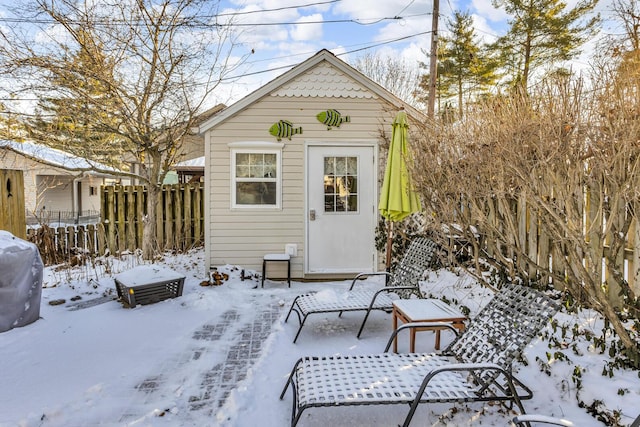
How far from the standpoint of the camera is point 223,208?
668cm

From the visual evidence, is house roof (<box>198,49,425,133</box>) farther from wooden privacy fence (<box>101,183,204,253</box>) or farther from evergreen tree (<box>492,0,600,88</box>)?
evergreen tree (<box>492,0,600,88</box>)

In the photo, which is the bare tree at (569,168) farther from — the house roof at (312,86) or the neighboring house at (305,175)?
the house roof at (312,86)

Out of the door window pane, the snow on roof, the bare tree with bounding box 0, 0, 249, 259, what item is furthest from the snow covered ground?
the snow on roof

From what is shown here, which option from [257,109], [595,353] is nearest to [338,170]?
[257,109]

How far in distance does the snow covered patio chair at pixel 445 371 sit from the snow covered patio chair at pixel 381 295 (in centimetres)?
110

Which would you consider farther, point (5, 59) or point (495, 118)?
point (5, 59)

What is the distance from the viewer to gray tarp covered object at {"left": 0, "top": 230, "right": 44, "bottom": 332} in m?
3.94

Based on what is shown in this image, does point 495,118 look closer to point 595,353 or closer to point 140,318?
point 595,353

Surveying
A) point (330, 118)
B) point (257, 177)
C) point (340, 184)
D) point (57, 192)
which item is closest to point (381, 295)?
point (340, 184)

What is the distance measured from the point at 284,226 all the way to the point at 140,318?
9.22ft

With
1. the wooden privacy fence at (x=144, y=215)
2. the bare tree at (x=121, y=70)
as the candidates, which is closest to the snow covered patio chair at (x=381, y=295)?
the bare tree at (x=121, y=70)

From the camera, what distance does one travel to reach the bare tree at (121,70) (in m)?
6.84

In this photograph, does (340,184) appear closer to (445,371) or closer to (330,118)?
(330,118)

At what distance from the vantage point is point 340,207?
680 centimetres
